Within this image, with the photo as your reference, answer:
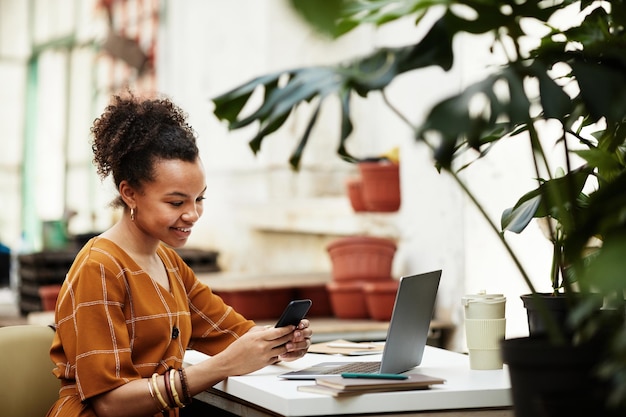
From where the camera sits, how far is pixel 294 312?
7.38ft

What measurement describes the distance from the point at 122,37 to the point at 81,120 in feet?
4.58

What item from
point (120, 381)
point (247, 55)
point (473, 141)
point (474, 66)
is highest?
point (247, 55)

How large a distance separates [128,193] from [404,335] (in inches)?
27.7

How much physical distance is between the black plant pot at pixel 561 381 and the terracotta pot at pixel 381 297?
263 centimetres

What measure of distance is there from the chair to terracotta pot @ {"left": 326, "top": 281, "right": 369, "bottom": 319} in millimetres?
1988

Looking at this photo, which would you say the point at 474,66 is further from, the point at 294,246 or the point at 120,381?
the point at 120,381

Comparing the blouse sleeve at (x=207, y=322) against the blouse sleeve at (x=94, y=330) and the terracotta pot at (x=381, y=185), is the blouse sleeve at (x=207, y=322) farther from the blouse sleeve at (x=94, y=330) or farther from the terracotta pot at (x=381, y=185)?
the terracotta pot at (x=381, y=185)

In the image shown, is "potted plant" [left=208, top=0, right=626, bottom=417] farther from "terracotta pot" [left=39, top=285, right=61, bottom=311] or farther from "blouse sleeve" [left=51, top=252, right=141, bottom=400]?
"terracotta pot" [left=39, top=285, right=61, bottom=311]

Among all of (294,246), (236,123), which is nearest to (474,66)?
(294,246)

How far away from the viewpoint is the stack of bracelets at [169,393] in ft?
7.04

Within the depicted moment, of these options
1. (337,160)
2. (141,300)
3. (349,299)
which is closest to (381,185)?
(349,299)

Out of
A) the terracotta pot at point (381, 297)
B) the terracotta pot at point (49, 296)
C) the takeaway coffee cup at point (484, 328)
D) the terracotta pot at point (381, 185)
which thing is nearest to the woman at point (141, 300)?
the takeaway coffee cup at point (484, 328)

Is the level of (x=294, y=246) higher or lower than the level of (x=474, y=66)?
lower

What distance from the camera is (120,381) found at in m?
2.13
